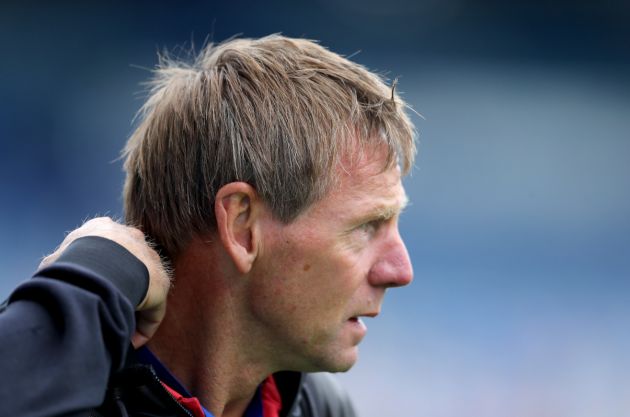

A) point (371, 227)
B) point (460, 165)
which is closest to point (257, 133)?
A: point (371, 227)

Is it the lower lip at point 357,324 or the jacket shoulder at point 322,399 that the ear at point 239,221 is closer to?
the lower lip at point 357,324

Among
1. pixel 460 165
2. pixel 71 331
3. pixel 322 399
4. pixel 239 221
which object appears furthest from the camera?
pixel 460 165

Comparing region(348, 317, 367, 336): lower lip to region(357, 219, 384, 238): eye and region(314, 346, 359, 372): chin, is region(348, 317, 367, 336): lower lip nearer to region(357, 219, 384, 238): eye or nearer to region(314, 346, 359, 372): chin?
region(314, 346, 359, 372): chin

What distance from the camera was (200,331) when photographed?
180 centimetres

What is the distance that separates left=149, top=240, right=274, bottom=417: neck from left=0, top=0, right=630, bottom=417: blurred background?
9.49ft

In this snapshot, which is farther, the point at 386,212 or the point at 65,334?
the point at 386,212

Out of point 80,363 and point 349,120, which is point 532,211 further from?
point 80,363

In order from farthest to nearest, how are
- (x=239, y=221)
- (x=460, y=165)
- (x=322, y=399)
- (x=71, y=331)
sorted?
(x=460, y=165) → (x=322, y=399) → (x=239, y=221) → (x=71, y=331)

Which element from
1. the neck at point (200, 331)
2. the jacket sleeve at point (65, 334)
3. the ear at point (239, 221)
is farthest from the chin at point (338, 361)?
the jacket sleeve at point (65, 334)

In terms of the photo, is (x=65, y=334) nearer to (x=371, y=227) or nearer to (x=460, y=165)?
(x=371, y=227)

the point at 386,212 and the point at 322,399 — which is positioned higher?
the point at 386,212

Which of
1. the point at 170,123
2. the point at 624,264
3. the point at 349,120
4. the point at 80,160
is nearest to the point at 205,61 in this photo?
the point at 170,123

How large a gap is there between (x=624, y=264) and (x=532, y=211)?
25.3 inches

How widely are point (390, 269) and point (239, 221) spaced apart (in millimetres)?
348
